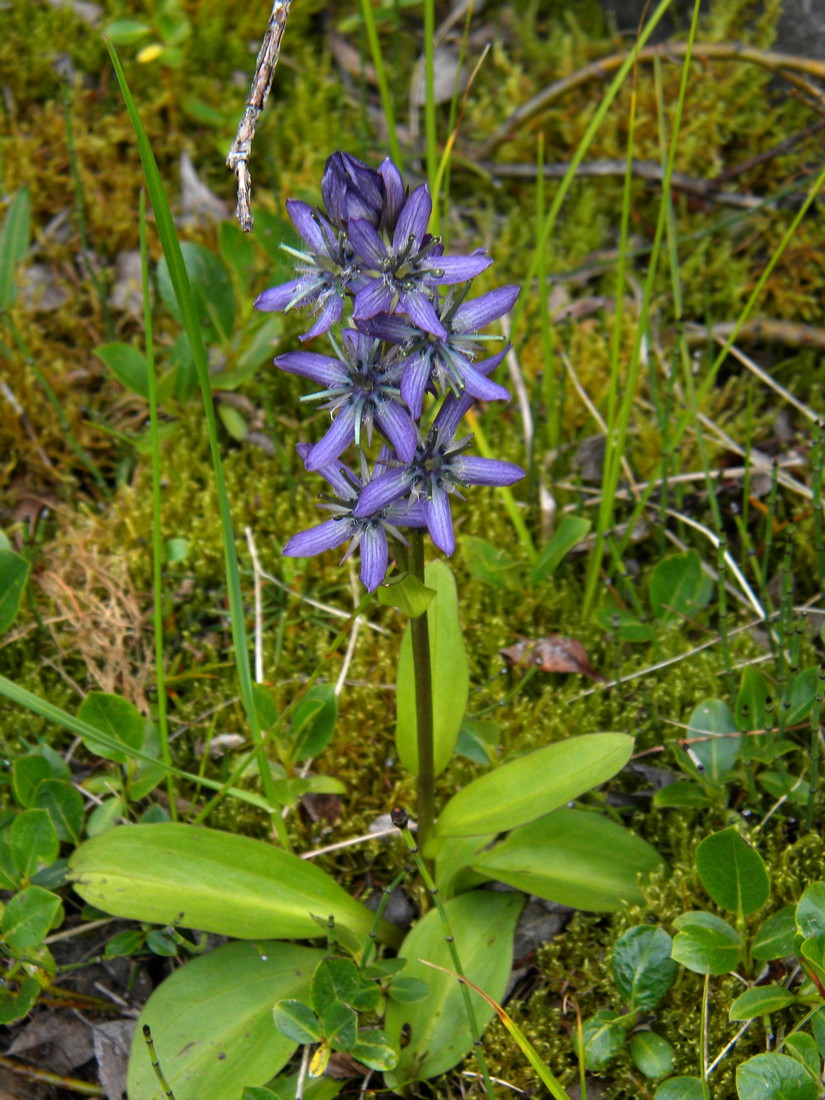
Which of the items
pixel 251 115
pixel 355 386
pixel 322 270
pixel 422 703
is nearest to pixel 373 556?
pixel 355 386

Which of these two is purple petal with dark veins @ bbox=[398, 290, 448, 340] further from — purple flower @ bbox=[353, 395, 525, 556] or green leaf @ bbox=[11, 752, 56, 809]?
green leaf @ bbox=[11, 752, 56, 809]

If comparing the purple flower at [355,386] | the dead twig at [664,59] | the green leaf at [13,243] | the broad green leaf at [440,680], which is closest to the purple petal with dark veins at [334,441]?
the purple flower at [355,386]

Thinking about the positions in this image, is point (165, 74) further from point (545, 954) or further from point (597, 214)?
point (545, 954)

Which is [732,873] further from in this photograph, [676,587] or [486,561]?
[486,561]

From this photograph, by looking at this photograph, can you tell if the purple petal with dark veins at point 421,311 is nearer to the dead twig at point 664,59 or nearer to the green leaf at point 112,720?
the green leaf at point 112,720

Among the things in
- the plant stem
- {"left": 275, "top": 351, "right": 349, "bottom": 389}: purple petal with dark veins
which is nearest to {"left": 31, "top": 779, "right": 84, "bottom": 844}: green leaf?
the plant stem

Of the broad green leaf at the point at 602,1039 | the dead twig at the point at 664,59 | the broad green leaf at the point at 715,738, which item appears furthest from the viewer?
the dead twig at the point at 664,59
